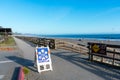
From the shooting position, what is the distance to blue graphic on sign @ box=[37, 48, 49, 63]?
823cm

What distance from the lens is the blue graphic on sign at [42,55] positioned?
823 centimetres

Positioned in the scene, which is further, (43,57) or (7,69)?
(7,69)

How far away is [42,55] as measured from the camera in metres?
8.31

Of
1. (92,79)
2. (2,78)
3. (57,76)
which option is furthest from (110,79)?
(2,78)

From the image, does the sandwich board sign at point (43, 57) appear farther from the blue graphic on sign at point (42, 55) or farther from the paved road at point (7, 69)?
the paved road at point (7, 69)

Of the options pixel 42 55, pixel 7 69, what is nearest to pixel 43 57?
pixel 42 55

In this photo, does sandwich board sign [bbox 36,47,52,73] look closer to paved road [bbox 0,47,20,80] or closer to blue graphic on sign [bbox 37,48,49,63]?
blue graphic on sign [bbox 37,48,49,63]

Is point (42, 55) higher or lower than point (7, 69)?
higher

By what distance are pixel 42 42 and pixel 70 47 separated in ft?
24.7

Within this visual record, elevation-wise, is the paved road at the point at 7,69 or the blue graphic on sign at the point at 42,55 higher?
the blue graphic on sign at the point at 42,55

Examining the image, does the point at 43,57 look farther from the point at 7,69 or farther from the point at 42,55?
the point at 7,69

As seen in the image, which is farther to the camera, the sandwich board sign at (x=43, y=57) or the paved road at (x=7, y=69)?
the sandwich board sign at (x=43, y=57)

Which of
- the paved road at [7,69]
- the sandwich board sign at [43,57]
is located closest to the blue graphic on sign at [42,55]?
the sandwich board sign at [43,57]

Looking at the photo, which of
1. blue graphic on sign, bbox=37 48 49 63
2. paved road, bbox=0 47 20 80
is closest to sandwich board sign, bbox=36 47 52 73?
blue graphic on sign, bbox=37 48 49 63
